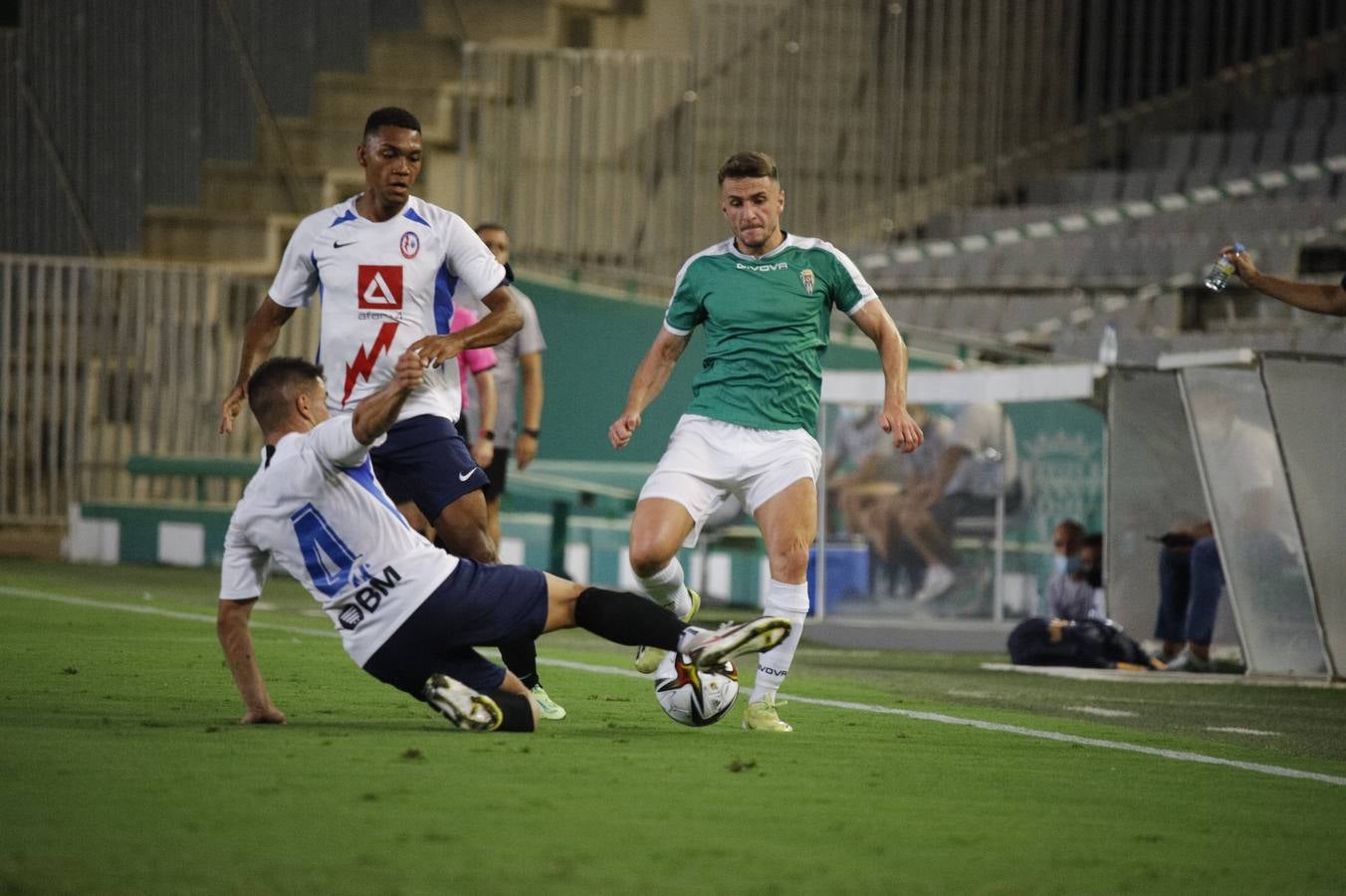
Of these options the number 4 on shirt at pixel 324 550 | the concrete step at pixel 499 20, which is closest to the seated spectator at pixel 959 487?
the number 4 on shirt at pixel 324 550

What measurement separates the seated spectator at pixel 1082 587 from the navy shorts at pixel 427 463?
18.3 ft

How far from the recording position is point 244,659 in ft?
20.4

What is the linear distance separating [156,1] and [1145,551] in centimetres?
1355

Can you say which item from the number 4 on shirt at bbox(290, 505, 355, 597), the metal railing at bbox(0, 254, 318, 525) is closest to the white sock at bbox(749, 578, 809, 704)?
the number 4 on shirt at bbox(290, 505, 355, 597)

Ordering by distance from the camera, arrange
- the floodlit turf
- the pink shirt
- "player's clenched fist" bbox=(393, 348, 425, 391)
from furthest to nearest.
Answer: the pink shirt < "player's clenched fist" bbox=(393, 348, 425, 391) < the floodlit turf

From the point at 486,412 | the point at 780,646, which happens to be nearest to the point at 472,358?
the point at 486,412

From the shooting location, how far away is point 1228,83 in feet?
71.1

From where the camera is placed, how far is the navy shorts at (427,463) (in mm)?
7074

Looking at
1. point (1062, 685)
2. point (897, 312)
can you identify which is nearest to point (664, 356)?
point (1062, 685)

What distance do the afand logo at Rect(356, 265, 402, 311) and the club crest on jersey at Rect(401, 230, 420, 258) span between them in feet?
0.17

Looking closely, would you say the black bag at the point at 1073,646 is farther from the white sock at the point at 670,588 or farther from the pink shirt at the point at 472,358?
the white sock at the point at 670,588

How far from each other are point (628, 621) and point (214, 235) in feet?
53.5

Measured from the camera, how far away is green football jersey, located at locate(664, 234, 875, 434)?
699 cm

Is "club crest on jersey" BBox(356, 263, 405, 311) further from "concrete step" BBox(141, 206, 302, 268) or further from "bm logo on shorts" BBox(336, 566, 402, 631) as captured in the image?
"concrete step" BBox(141, 206, 302, 268)
